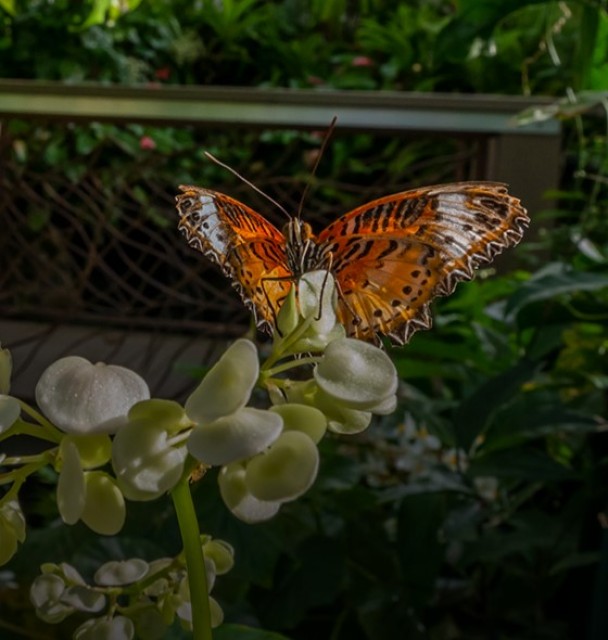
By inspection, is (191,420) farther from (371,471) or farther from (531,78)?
(531,78)

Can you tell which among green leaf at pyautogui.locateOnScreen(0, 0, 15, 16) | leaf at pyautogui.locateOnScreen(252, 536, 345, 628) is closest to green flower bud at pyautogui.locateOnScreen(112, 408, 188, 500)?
leaf at pyautogui.locateOnScreen(252, 536, 345, 628)

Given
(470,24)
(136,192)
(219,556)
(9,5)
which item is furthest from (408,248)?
(136,192)

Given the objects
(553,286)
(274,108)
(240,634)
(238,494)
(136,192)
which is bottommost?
(136,192)

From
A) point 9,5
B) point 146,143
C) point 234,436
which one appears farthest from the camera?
point 146,143

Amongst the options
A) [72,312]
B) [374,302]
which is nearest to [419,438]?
[374,302]

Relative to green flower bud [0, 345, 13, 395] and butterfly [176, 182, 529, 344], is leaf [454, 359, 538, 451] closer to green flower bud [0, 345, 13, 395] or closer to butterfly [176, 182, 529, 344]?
butterfly [176, 182, 529, 344]

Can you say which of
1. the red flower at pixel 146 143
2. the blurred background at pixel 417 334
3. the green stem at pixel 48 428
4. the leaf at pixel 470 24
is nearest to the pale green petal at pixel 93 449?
the green stem at pixel 48 428

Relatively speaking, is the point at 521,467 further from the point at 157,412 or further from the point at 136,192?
the point at 136,192
